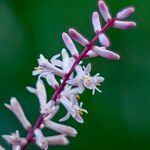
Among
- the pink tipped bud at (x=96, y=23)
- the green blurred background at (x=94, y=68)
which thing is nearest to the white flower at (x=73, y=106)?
the pink tipped bud at (x=96, y=23)

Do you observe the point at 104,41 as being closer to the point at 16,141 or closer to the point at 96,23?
the point at 96,23

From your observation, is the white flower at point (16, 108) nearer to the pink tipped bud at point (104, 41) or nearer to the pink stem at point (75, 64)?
the pink stem at point (75, 64)

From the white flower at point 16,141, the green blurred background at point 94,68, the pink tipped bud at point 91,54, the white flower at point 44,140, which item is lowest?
the white flower at point 44,140

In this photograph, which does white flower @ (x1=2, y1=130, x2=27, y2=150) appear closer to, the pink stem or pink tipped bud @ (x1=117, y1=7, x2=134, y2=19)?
the pink stem

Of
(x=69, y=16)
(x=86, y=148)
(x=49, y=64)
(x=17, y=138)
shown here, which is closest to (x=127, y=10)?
(x=49, y=64)

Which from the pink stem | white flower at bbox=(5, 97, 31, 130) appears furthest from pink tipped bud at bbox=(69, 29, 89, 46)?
white flower at bbox=(5, 97, 31, 130)

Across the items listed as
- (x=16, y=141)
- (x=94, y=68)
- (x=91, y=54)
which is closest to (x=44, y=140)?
(x=16, y=141)

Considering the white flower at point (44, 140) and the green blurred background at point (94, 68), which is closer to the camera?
the white flower at point (44, 140)

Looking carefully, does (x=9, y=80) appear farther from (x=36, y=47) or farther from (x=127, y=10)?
(x=127, y=10)
